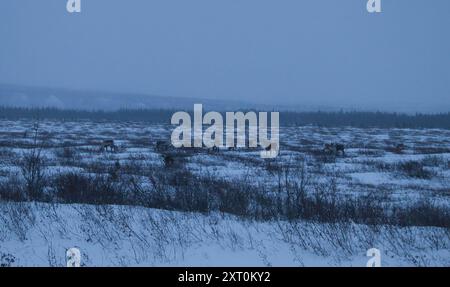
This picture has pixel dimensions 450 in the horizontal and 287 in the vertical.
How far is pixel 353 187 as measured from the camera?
51.1 feet

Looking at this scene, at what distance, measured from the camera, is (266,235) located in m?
7.59

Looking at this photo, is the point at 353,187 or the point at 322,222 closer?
the point at 322,222

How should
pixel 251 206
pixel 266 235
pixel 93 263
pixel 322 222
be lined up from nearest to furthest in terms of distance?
pixel 93 263 < pixel 266 235 < pixel 322 222 < pixel 251 206

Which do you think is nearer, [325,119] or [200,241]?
[200,241]

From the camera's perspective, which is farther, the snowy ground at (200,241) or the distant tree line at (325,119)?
the distant tree line at (325,119)

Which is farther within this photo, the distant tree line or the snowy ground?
the distant tree line

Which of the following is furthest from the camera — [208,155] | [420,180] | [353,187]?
[208,155]
